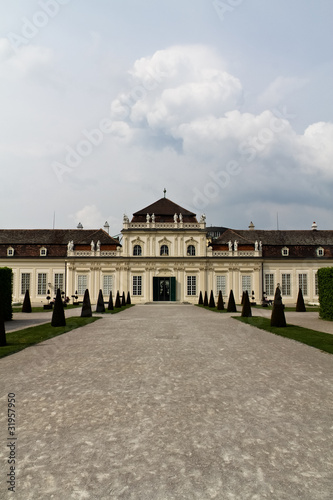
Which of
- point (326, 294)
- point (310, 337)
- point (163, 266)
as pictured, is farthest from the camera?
point (163, 266)

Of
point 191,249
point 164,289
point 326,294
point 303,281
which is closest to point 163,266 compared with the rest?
point 164,289

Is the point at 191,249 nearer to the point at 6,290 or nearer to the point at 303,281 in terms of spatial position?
the point at 303,281

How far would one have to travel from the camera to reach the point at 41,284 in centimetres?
4400

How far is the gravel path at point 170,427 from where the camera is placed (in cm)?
335

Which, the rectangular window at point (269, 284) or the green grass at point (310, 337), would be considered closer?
the green grass at point (310, 337)

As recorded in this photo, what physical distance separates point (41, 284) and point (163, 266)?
13426 millimetres

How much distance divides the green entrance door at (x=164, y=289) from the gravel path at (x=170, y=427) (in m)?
34.3

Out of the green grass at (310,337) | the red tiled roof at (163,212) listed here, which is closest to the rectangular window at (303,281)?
the red tiled roof at (163,212)

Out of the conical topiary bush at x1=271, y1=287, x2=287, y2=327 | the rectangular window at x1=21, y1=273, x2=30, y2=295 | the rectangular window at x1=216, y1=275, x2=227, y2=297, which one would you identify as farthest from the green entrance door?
the conical topiary bush at x1=271, y1=287, x2=287, y2=327

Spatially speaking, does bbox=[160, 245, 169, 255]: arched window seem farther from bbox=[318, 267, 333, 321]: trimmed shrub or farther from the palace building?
bbox=[318, 267, 333, 321]: trimmed shrub

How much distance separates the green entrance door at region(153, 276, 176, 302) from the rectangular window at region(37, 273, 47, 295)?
473 inches

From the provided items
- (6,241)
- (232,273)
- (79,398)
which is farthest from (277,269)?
(79,398)

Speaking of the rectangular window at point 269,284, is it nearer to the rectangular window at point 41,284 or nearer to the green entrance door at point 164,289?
the green entrance door at point 164,289

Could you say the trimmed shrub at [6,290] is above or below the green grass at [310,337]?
above
